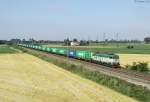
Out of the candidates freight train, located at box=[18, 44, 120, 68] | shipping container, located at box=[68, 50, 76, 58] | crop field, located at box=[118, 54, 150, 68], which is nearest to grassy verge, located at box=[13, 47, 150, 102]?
freight train, located at box=[18, 44, 120, 68]

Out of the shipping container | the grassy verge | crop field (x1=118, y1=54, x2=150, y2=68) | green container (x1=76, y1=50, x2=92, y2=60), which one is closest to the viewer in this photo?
the grassy verge

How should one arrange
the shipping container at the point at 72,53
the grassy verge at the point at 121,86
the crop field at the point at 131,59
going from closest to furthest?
the grassy verge at the point at 121,86, the crop field at the point at 131,59, the shipping container at the point at 72,53

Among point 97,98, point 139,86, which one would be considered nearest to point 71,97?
point 97,98

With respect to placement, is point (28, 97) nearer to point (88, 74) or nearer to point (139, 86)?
point (139, 86)

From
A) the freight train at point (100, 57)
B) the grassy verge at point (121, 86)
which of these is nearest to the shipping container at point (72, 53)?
the freight train at point (100, 57)

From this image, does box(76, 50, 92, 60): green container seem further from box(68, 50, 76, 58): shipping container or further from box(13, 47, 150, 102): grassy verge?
box(13, 47, 150, 102): grassy verge

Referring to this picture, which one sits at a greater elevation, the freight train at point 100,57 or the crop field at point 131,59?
the freight train at point 100,57

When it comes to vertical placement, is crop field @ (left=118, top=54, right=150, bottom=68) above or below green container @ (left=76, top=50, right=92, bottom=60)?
below

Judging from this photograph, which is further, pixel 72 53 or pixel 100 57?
pixel 72 53

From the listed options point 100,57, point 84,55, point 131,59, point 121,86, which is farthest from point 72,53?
point 121,86

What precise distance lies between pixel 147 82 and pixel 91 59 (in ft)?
113

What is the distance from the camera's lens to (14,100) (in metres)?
25.4

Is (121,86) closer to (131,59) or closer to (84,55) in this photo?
(84,55)

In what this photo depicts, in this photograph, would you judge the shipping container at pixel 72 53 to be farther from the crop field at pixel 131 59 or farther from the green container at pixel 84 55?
the crop field at pixel 131 59
